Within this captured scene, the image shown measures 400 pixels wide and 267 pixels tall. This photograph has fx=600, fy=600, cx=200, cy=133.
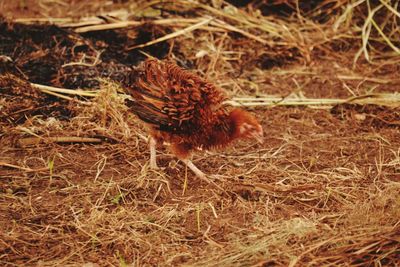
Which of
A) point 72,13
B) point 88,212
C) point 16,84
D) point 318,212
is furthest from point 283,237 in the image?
point 72,13

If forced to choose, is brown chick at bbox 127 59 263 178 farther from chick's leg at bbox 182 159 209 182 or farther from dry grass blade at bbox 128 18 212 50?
dry grass blade at bbox 128 18 212 50

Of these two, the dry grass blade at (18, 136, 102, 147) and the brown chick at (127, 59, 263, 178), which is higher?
the brown chick at (127, 59, 263, 178)

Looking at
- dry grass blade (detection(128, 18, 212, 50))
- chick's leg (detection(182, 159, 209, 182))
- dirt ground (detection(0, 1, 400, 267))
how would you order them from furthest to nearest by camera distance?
dry grass blade (detection(128, 18, 212, 50))
chick's leg (detection(182, 159, 209, 182))
dirt ground (detection(0, 1, 400, 267))

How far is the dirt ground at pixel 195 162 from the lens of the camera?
3.32 meters

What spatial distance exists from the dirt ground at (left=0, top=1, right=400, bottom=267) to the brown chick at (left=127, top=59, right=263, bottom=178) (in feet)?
0.98

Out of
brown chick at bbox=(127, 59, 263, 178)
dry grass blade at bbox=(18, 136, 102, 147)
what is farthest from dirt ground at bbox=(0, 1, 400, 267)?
brown chick at bbox=(127, 59, 263, 178)

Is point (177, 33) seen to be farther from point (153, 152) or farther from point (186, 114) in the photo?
point (186, 114)

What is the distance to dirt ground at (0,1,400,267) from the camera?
3.32 metres

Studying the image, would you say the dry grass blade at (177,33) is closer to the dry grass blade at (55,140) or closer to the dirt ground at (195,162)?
the dirt ground at (195,162)

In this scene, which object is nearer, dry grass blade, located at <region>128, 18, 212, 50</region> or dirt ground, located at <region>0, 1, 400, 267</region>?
dirt ground, located at <region>0, 1, 400, 267</region>

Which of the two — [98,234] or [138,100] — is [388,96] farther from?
[98,234]

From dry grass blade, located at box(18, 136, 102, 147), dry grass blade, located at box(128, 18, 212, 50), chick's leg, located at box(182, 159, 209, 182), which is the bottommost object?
dry grass blade, located at box(18, 136, 102, 147)

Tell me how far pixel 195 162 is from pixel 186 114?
0.64 metres

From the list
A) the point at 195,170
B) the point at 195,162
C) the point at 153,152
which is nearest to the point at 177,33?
the point at 195,162
